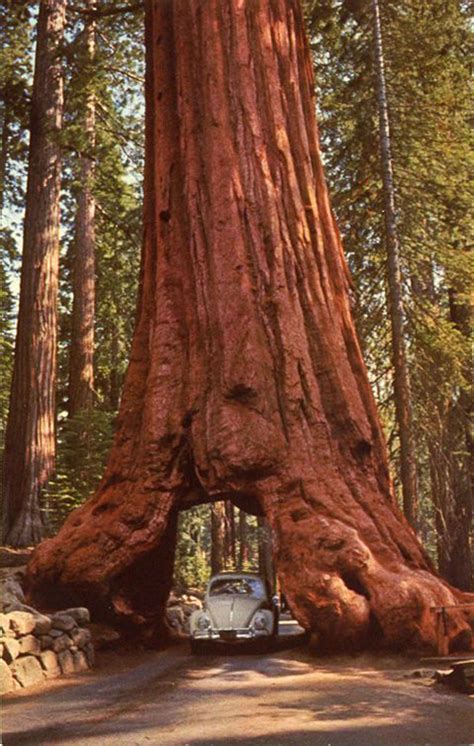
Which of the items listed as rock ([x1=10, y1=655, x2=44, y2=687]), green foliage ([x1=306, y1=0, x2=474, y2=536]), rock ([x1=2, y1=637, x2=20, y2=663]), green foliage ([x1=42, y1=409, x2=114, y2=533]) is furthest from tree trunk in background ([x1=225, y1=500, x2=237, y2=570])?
rock ([x1=2, y1=637, x2=20, y2=663])

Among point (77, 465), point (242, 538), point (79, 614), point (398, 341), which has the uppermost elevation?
point (398, 341)

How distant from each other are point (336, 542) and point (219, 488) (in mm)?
1810

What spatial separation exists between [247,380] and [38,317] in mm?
6277

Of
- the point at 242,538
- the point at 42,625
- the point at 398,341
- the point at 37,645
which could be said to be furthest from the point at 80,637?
the point at 242,538

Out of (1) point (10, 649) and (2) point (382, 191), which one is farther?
(2) point (382, 191)

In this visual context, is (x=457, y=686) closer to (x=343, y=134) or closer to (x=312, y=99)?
(x=312, y=99)

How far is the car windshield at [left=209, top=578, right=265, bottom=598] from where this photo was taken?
37.2ft

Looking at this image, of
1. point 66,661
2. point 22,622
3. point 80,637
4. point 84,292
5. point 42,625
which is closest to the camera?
point 22,622

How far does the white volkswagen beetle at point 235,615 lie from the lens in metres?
10.3

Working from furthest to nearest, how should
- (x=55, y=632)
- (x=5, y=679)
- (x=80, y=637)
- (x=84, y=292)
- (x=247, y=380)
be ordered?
(x=84, y=292) < (x=247, y=380) < (x=80, y=637) < (x=55, y=632) < (x=5, y=679)

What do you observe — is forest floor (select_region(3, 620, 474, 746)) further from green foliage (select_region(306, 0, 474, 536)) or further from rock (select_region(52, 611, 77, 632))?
green foliage (select_region(306, 0, 474, 536))

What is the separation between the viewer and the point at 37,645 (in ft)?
26.1

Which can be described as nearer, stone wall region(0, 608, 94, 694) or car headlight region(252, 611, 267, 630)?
stone wall region(0, 608, 94, 694)

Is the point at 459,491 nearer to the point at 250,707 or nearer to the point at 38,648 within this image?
the point at 38,648
